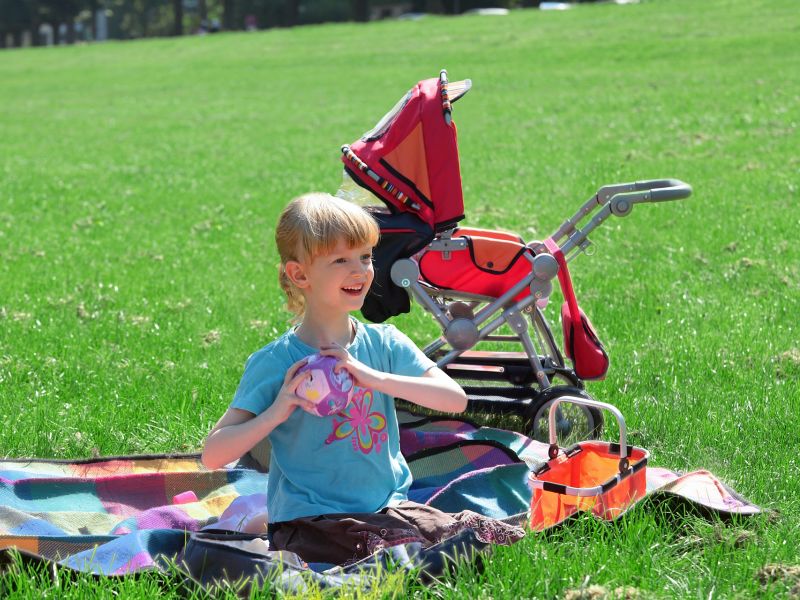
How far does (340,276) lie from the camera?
3631 millimetres

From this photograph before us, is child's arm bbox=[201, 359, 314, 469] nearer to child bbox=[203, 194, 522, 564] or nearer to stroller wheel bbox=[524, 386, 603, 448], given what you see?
child bbox=[203, 194, 522, 564]

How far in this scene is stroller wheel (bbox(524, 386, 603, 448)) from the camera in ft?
16.4

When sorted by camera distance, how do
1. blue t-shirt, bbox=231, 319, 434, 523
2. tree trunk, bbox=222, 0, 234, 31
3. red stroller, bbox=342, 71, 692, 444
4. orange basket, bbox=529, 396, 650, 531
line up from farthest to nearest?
tree trunk, bbox=222, 0, 234, 31, red stroller, bbox=342, 71, 692, 444, orange basket, bbox=529, 396, 650, 531, blue t-shirt, bbox=231, 319, 434, 523

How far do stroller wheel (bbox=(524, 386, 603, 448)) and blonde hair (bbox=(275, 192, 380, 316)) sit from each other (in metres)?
1.72

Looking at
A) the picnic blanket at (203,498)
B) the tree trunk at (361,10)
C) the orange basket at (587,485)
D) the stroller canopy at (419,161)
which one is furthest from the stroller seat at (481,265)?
the tree trunk at (361,10)

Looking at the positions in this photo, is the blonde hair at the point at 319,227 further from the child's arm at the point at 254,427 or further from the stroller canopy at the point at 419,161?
the stroller canopy at the point at 419,161

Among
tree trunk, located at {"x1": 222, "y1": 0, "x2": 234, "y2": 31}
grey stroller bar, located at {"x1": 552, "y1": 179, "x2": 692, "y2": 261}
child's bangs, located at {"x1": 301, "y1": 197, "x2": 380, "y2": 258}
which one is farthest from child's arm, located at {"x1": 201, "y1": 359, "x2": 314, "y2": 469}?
tree trunk, located at {"x1": 222, "y1": 0, "x2": 234, "y2": 31}

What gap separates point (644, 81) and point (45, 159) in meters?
12.4

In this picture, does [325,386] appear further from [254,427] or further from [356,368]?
[254,427]

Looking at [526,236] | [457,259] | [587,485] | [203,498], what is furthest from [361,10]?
[587,485]

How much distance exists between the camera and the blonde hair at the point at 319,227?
3.61 metres

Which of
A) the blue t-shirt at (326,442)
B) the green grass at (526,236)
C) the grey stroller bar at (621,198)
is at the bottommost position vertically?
the green grass at (526,236)

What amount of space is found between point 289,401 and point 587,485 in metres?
1.36

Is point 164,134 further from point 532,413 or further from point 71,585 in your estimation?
point 71,585
